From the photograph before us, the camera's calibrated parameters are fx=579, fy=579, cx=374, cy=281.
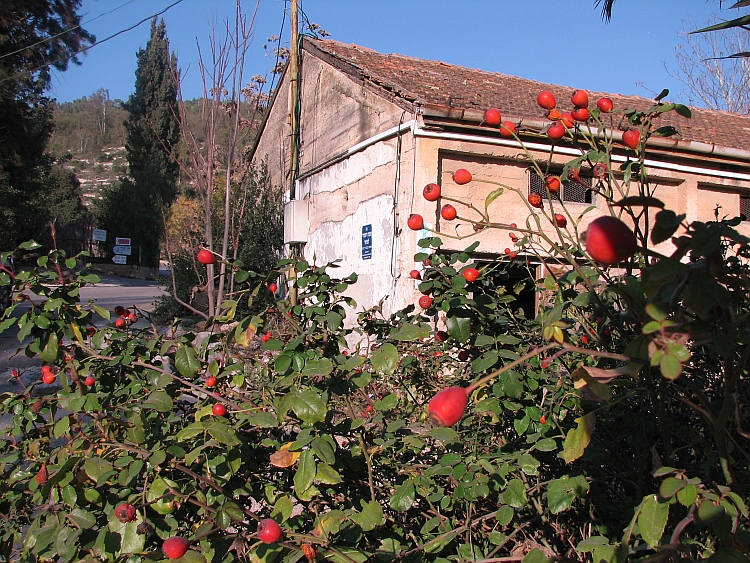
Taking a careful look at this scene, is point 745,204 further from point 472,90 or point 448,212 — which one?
point 448,212

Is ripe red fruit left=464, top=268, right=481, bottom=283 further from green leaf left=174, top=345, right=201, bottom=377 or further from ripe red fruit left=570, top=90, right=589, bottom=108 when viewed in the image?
green leaf left=174, top=345, right=201, bottom=377

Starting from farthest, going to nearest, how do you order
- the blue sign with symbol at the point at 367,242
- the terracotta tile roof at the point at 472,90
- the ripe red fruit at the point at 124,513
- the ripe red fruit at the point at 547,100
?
1. the blue sign with symbol at the point at 367,242
2. the terracotta tile roof at the point at 472,90
3. the ripe red fruit at the point at 547,100
4. the ripe red fruit at the point at 124,513

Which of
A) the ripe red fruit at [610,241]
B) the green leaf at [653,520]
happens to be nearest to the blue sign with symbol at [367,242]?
the green leaf at [653,520]

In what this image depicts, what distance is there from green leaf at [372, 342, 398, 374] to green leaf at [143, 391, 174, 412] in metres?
0.58

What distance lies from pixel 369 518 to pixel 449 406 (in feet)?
2.36

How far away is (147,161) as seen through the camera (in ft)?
123

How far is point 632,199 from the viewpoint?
2.31 ft

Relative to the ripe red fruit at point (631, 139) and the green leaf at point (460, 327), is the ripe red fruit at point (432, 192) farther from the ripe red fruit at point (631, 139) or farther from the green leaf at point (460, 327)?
the ripe red fruit at point (631, 139)

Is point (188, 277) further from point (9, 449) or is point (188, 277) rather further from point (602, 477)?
point (602, 477)

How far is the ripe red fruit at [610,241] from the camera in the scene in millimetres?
653

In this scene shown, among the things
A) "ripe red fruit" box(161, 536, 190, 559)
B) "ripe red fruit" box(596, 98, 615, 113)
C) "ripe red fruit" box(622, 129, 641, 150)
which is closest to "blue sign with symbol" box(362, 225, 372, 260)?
"ripe red fruit" box(596, 98, 615, 113)

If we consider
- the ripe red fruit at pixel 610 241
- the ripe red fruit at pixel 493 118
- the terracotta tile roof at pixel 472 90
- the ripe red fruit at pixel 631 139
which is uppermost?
the terracotta tile roof at pixel 472 90

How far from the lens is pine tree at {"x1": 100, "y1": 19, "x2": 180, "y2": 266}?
34.8 m

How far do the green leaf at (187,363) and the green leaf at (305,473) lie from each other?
0.48m
